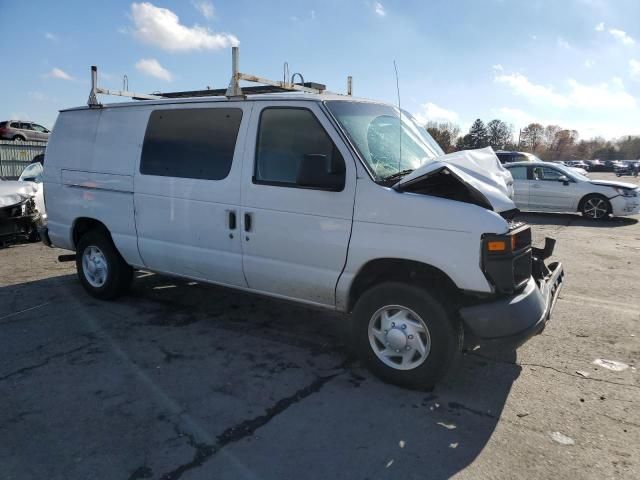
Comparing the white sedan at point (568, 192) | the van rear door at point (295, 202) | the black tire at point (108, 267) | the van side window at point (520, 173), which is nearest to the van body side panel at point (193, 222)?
the van rear door at point (295, 202)

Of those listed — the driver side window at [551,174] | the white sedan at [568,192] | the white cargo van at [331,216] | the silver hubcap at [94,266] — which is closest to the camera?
the white cargo van at [331,216]

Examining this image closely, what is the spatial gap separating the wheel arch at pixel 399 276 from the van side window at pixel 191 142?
5.09 ft

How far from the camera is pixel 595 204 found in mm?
13234

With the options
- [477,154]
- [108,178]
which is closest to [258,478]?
→ [477,154]

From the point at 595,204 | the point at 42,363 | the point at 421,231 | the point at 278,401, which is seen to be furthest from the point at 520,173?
the point at 42,363

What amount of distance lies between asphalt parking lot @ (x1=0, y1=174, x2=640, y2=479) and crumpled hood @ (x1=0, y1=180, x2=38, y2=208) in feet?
12.8

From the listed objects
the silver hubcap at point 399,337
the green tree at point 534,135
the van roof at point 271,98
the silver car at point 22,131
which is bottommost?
the silver hubcap at point 399,337

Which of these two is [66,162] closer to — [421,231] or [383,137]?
[383,137]

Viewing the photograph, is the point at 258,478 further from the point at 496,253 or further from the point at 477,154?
the point at 477,154

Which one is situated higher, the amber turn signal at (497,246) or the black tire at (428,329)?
the amber turn signal at (497,246)

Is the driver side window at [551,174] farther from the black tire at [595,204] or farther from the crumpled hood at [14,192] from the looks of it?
the crumpled hood at [14,192]

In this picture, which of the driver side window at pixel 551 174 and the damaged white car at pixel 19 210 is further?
the driver side window at pixel 551 174

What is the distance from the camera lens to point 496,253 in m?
3.29

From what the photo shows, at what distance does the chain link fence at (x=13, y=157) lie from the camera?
21.5 meters
